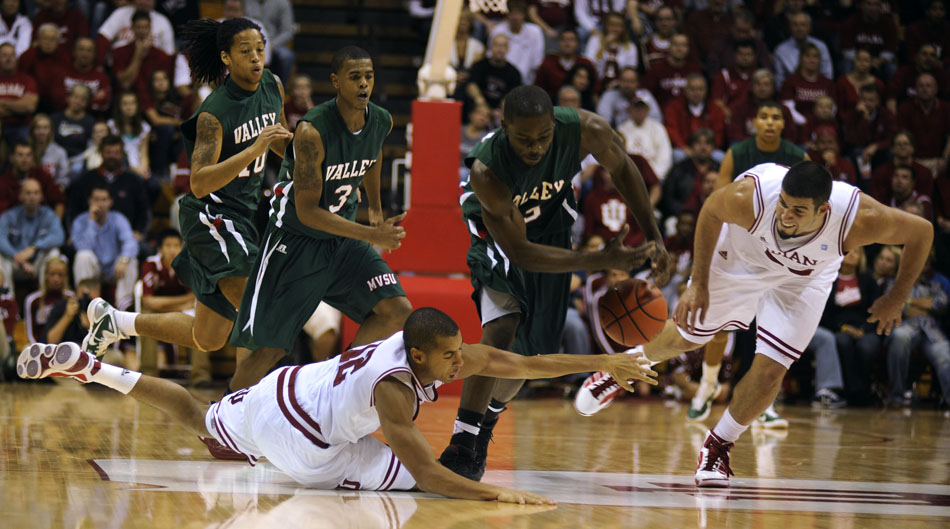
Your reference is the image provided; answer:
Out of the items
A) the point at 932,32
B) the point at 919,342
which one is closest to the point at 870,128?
the point at 932,32

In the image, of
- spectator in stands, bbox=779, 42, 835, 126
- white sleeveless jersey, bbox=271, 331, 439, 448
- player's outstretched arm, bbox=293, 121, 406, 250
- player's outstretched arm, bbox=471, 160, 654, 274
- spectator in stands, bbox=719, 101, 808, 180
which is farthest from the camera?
spectator in stands, bbox=779, 42, 835, 126

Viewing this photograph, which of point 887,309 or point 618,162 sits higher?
point 618,162

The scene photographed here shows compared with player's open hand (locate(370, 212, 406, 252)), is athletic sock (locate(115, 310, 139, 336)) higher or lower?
lower

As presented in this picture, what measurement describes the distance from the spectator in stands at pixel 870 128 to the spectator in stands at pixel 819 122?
379 millimetres

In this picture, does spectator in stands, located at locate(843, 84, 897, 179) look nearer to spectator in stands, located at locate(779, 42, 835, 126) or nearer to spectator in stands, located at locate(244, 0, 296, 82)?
spectator in stands, located at locate(779, 42, 835, 126)

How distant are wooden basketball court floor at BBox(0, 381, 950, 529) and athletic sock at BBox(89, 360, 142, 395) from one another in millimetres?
318

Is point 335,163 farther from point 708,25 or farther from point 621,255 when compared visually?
point 708,25

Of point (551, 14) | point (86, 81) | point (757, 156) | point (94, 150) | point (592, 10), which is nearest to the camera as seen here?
point (757, 156)

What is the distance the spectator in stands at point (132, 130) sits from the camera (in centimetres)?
980

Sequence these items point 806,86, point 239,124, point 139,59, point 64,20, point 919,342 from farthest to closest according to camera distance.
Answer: point 806,86 → point 64,20 → point 139,59 → point 919,342 → point 239,124

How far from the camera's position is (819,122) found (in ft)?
34.9

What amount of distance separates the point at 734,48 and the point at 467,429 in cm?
826

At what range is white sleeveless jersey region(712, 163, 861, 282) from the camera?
450cm

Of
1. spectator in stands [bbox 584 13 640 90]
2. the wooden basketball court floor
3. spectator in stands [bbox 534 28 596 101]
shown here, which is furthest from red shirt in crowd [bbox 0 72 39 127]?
spectator in stands [bbox 584 13 640 90]
